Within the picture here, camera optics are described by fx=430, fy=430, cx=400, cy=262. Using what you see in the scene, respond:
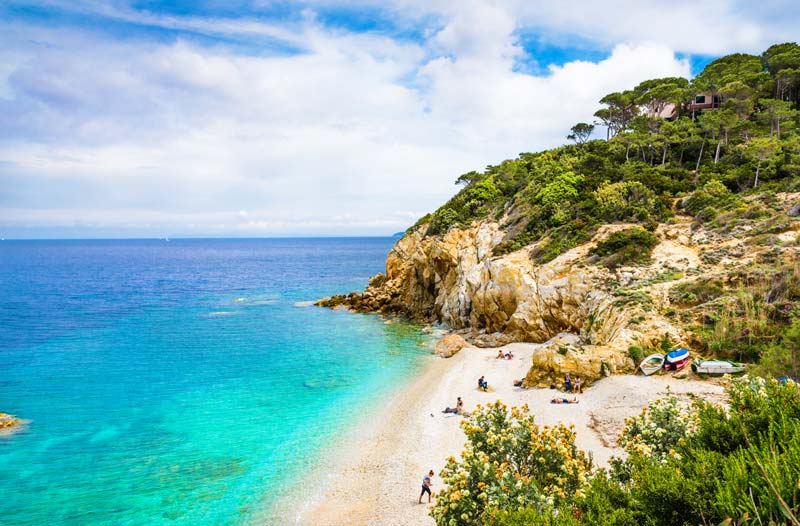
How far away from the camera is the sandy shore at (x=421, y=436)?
17.8 metres

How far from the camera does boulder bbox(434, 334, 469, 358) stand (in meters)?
38.0

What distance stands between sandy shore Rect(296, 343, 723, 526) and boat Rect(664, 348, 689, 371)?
89 centimetres

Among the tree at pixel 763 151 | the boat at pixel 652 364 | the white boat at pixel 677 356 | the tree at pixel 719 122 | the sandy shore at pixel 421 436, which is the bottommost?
the sandy shore at pixel 421 436

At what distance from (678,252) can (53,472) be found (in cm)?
4118

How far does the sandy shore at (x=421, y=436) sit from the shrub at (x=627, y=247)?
12.0 metres

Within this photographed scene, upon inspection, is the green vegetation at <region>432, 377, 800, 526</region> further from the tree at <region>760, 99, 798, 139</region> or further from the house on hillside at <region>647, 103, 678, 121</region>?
the house on hillside at <region>647, 103, 678, 121</region>

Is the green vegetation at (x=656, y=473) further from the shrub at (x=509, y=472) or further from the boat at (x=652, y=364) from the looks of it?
the boat at (x=652, y=364)

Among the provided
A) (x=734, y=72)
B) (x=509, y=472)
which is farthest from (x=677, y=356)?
(x=734, y=72)

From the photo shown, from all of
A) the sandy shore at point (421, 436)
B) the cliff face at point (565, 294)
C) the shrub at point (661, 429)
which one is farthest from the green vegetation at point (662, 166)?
the shrub at point (661, 429)

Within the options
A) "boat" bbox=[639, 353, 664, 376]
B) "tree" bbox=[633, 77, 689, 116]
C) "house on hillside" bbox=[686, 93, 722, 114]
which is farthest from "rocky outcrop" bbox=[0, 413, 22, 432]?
"house on hillside" bbox=[686, 93, 722, 114]

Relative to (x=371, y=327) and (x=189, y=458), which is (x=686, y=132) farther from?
(x=189, y=458)

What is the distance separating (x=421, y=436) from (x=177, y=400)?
1729cm

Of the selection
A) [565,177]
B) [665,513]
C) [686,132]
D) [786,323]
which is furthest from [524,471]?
[686,132]

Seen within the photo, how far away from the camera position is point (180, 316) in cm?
5641
